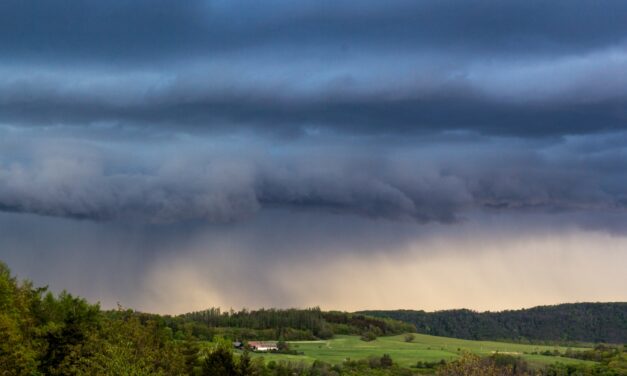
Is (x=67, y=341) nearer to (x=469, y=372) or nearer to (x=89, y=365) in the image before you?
(x=89, y=365)

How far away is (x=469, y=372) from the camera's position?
13050 centimetres

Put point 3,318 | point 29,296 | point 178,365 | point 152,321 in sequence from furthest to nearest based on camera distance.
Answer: point 152,321 → point 29,296 → point 178,365 → point 3,318

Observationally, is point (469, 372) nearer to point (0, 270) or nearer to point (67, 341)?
point (67, 341)

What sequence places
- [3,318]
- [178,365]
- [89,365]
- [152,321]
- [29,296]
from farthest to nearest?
[152,321]
[29,296]
[178,365]
[89,365]
[3,318]

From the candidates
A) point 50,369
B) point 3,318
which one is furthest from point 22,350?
point 50,369

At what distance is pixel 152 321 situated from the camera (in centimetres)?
17150

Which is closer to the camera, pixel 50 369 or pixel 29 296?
pixel 50 369

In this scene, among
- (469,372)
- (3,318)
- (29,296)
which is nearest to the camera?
(3,318)

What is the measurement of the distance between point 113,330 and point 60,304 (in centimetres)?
1902

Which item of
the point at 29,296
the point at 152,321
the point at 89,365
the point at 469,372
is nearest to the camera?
the point at 89,365

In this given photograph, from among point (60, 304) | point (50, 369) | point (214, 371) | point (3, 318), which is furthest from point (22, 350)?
point (60, 304)

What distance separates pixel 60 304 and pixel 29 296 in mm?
5544

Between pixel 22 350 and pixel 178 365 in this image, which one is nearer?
pixel 22 350

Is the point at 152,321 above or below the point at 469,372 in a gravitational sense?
above
